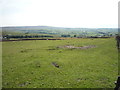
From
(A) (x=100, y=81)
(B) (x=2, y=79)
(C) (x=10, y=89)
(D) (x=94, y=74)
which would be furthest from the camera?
(D) (x=94, y=74)

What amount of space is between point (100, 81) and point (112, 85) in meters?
2.03

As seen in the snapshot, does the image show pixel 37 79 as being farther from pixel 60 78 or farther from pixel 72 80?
pixel 72 80

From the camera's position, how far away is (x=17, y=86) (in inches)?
695

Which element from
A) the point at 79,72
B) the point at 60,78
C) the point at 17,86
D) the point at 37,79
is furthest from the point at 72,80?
the point at 17,86

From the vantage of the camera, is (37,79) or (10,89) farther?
(37,79)

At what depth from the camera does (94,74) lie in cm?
2150

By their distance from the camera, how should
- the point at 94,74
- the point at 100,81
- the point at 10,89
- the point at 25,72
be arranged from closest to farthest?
the point at 10,89, the point at 100,81, the point at 94,74, the point at 25,72

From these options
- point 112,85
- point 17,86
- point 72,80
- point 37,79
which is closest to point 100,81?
point 112,85

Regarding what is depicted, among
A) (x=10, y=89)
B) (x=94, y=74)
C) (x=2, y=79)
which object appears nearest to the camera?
(x=10, y=89)

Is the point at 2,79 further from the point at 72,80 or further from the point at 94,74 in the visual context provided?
the point at 94,74

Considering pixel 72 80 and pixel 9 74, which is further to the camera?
pixel 9 74

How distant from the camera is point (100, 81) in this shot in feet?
61.6

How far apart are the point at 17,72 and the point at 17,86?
5925 mm

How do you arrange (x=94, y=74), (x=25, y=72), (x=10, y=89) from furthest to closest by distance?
1. (x=25, y=72)
2. (x=94, y=74)
3. (x=10, y=89)
